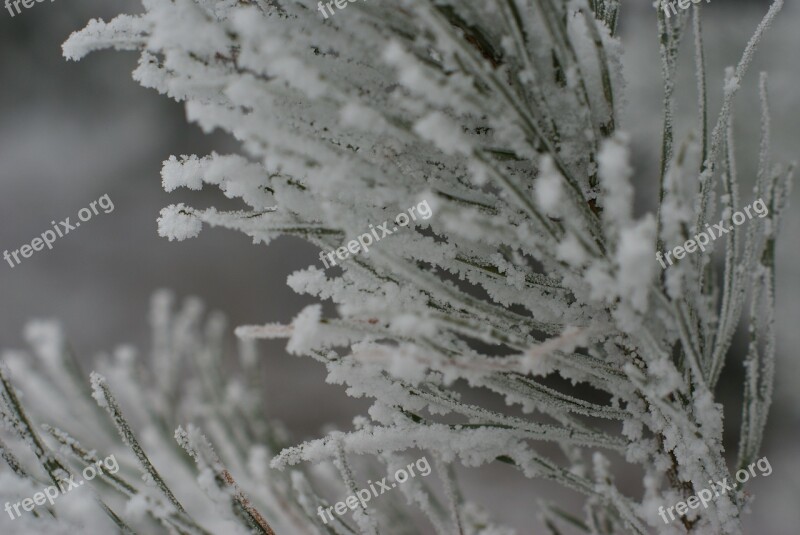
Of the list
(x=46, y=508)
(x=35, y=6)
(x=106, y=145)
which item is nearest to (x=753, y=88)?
(x=46, y=508)

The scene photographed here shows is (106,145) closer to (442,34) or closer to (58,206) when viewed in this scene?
(58,206)

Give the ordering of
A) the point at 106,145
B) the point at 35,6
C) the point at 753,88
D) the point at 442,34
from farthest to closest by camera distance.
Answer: the point at 106,145
the point at 35,6
the point at 753,88
the point at 442,34

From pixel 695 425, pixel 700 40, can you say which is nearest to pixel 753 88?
pixel 700 40

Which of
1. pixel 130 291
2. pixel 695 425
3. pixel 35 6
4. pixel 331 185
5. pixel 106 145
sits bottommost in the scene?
pixel 695 425

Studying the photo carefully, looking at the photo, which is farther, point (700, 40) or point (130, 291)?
point (130, 291)

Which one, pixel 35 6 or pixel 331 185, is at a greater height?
pixel 35 6

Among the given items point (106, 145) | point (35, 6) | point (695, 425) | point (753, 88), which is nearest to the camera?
point (695, 425)

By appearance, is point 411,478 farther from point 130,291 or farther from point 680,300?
point 130,291
